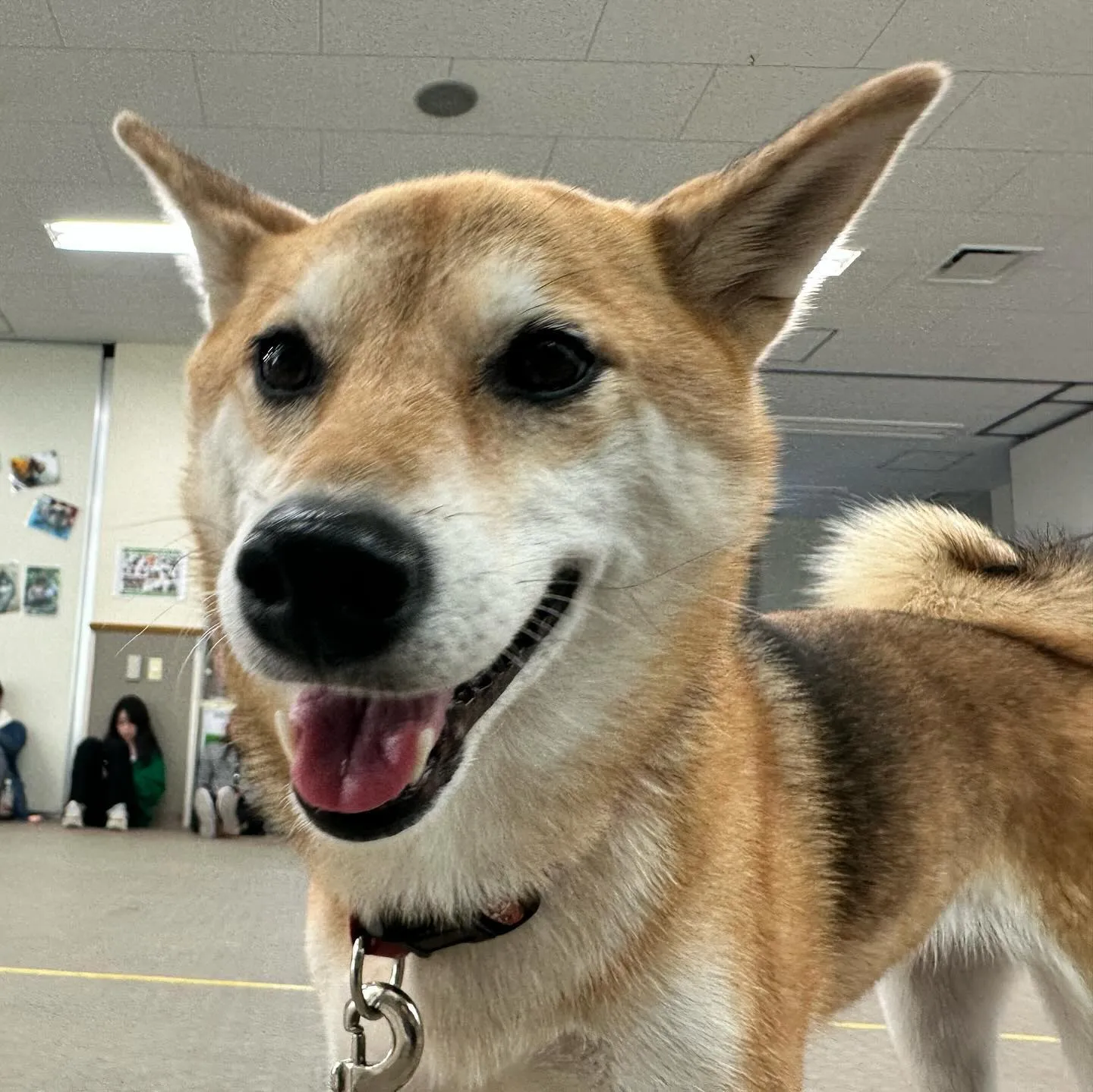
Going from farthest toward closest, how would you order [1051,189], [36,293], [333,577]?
[36,293] < [1051,189] < [333,577]

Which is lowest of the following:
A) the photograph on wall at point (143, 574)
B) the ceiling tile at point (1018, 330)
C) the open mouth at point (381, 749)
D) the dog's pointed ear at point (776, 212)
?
the open mouth at point (381, 749)

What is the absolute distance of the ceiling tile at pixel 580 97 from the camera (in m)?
2.80

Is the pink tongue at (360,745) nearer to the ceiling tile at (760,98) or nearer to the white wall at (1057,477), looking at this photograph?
the ceiling tile at (760,98)

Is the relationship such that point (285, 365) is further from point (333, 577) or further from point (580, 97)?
point (580, 97)

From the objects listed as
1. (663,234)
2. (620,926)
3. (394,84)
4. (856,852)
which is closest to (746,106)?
(394,84)

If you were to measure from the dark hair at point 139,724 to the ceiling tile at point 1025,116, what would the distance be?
4075mm

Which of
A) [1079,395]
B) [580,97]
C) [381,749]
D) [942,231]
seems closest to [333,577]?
[381,749]

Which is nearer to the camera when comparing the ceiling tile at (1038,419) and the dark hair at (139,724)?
the dark hair at (139,724)

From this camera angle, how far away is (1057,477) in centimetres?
648

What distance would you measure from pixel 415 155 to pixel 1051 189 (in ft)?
7.14

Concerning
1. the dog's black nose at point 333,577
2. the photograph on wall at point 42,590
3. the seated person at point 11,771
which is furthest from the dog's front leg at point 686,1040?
the photograph on wall at point 42,590

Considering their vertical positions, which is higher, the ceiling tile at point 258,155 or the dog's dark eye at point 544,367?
the ceiling tile at point 258,155

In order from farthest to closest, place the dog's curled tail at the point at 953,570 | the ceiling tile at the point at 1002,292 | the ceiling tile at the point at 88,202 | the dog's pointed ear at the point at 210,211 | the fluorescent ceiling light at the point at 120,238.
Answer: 1. the ceiling tile at the point at 1002,292
2. the fluorescent ceiling light at the point at 120,238
3. the ceiling tile at the point at 88,202
4. the dog's curled tail at the point at 953,570
5. the dog's pointed ear at the point at 210,211

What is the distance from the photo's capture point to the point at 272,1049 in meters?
1.52
